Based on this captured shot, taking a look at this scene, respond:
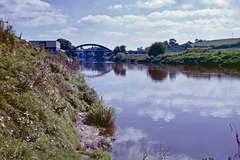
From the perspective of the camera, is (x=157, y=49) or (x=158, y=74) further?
(x=157, y=49)

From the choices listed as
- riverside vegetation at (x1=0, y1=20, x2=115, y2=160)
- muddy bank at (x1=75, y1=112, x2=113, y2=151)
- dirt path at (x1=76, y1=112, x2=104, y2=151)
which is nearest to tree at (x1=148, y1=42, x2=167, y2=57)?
dirt path at (x1=76, y1=112, x2=104, y2=151)

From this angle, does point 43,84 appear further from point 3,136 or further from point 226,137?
point 226,137

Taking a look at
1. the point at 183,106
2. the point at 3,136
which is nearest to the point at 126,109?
the point at 183,106

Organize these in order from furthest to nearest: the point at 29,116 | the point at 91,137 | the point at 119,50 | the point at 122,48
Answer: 1. the point at 122,48
2. the point at 119,50
3. the point at 91,137
4. the point at 29,116

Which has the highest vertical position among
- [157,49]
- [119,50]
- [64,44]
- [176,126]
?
[64,44]

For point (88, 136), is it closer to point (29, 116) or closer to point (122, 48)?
point (29, 116)

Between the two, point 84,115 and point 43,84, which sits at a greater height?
point 43,84

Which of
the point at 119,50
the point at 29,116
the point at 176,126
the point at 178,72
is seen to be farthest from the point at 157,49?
the point at 29,116

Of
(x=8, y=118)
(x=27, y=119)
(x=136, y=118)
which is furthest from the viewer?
(x=136, y=118)

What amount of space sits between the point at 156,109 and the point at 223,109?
120 inches

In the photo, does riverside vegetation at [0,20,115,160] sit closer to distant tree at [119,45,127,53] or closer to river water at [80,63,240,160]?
river water at [80,63,240,160]

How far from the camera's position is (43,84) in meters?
7.17

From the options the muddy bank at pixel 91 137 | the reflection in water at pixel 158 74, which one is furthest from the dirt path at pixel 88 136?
the reflection in water at pixel 158 74

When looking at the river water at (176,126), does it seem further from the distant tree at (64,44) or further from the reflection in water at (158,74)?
the distant tree at (64,44)
